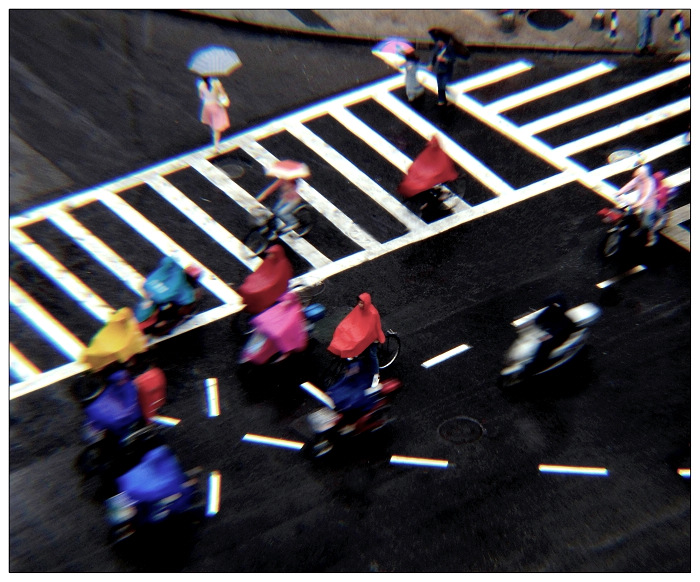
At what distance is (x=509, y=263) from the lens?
1625 cm

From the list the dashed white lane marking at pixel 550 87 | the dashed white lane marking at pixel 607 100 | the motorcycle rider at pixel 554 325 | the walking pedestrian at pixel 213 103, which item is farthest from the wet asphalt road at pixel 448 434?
the dashed white lane marking at pixel 550 87

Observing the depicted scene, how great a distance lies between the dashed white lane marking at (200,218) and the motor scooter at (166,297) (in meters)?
1.80

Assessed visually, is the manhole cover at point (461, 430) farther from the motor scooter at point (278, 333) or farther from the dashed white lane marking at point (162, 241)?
the dashed white lane marking at point (162, 241)

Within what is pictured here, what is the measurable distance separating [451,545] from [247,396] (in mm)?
3874

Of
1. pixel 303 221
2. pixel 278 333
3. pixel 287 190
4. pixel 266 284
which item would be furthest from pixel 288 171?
pixel 278 333

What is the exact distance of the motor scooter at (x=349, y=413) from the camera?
42.3 feet

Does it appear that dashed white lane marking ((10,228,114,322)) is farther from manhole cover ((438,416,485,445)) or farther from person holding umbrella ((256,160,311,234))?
manhole cover ((438,416,485,445))

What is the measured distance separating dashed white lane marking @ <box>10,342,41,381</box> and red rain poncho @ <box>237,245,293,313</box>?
3.44 metres

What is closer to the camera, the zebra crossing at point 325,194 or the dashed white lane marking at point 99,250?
the zebra crossing at point 325,194

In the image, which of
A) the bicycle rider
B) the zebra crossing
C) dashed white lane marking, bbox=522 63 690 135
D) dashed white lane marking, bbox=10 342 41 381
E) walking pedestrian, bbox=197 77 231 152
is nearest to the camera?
dashed white lane marking, bbox=10 342 41 381

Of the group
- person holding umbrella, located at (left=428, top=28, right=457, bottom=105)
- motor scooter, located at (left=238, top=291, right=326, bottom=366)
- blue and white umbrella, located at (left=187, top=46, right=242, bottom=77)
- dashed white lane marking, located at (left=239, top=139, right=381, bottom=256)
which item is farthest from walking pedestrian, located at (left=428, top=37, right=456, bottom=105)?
motor scooter, located at (left=238, top=291, right=326, bottom=366)

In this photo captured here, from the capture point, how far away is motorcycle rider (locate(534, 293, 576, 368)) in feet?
44.9
